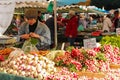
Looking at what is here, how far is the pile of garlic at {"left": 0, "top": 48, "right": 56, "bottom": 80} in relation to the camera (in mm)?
5432

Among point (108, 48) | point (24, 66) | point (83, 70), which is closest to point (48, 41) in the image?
point (108, 48)

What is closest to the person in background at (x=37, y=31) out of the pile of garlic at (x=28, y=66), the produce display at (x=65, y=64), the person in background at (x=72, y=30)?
the produce display at (x=65, y=64)

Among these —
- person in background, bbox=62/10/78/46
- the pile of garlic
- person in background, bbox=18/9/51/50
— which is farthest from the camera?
person in background, bbox=62/10/78/46

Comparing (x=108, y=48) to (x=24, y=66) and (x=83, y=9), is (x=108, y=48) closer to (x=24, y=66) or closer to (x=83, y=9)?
(x=24, y=66)

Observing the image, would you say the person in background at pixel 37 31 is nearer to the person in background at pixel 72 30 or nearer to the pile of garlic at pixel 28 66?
the pile of garlic at pixel 28 66

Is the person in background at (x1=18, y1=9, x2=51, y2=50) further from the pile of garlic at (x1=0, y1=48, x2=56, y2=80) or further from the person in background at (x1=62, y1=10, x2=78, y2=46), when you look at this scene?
the person in background at (x1=62, y1=10, x2=78, y2=46)

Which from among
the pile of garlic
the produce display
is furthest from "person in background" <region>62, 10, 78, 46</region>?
the pile of garlic

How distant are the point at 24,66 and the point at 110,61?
2372 millimetres

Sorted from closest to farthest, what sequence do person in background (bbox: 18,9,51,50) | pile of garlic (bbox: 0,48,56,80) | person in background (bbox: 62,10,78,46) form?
pile of garlic (bbox: 0,48,56,80) → person in background (bbox: 18,9,51,50) → person in background (bbox: 62,10,78,46)

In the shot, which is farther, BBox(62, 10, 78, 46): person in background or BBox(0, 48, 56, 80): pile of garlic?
BBox(62, 10, 78, 46): person in background

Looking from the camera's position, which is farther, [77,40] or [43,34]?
[77,40]

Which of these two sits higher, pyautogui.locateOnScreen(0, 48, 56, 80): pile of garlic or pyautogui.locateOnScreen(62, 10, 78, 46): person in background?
pyautogui.locateOnScreen(0, 48, 56, 80): pile of garlic

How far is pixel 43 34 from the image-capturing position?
7977mm

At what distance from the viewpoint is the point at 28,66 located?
5.54 meters
